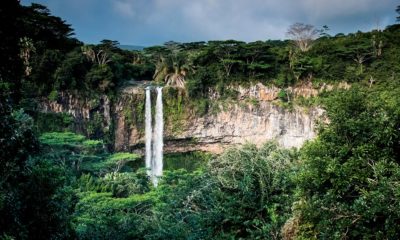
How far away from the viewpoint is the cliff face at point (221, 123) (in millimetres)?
29250

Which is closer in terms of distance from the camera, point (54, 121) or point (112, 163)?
point (112, 163)

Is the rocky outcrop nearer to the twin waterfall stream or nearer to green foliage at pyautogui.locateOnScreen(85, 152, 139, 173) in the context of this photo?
the twin waterfall stream

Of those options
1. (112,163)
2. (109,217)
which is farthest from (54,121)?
(109,217)

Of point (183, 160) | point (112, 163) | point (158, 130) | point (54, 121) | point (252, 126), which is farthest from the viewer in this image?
point (183, 160)

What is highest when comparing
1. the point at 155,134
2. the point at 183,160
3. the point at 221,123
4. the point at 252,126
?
the point at 221,123

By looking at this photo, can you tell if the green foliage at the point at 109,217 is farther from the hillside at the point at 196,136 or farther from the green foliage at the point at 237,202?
the green foliage at the point at 237,202

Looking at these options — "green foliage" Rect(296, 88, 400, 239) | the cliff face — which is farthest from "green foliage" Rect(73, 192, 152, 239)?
the cliff face

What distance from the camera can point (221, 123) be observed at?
30703 millimetres

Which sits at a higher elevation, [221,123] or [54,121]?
[54,121]

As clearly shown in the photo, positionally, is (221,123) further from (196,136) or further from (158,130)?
(158,130)

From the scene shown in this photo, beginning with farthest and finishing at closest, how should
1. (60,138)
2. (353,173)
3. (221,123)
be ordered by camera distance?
(221,123)
(60,138)
(353,173)

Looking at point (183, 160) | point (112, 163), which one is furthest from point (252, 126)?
point (112, 163)

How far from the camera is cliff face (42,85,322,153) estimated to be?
29250mm

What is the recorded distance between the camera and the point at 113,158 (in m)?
22.4
